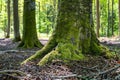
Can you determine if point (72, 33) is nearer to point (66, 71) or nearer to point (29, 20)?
point (66, 71)

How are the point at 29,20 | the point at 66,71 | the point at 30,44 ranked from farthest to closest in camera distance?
the point at 29,20 < the point at 30,44 < the point at 66,71

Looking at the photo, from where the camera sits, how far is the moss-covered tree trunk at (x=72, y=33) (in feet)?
24.3

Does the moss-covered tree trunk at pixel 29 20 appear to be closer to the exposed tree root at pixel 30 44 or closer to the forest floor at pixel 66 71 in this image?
the exposed tree root at pixel 30 44

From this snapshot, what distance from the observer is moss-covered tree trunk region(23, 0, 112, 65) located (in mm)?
7418

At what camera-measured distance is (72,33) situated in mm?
7641

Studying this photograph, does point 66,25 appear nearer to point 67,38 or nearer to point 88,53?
point 67,38

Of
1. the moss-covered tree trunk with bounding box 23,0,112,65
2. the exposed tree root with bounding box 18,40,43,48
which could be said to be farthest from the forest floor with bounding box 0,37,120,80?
the exposed tree root with bounding box 18,40,43,48

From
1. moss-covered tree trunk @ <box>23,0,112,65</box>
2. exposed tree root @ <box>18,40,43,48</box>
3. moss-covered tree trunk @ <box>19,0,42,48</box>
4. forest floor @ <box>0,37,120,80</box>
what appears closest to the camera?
forest floor @ <box>0,37,120,80</box>

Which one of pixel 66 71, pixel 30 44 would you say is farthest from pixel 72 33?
pixel 30 44

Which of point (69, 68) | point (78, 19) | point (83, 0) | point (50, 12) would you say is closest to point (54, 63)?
point (69, 68)

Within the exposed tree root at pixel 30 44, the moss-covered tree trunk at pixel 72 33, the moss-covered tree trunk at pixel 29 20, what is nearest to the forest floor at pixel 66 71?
the moss-covered tree trunk at pixel 72 33

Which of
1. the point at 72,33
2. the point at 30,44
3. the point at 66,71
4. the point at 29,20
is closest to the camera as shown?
the point at 66,71

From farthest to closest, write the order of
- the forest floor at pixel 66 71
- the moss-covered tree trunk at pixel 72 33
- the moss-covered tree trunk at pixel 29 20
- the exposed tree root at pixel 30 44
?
the moss-covered tree trunk at pixel 29 20
the exposed tree root at pixel 30 44
the moss-covered tree trunk at pixel 72 33
the forest floor at pixel 66 71

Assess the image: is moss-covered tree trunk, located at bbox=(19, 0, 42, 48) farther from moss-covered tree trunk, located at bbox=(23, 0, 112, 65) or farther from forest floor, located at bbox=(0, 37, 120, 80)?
forest floor, located at bbox=(0, 37, 120, 80)
